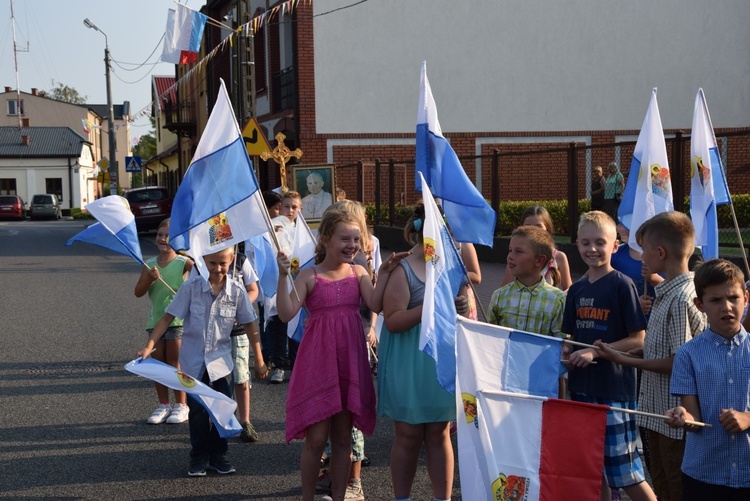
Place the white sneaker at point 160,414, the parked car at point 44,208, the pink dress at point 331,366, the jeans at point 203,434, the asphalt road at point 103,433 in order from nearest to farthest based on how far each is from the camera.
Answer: the pink dress at point 331,366 < the asphalt road at point 103,433 < the jeans at point 203,434 < the white sneaker at point 160,414 < the parked car at point 44,208

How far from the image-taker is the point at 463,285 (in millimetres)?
4977

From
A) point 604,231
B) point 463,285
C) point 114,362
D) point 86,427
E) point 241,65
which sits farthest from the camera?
point 241,65

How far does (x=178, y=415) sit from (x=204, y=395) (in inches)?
74.3

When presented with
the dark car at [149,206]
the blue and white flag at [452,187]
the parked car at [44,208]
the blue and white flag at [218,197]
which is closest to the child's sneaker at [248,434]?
the blue and white flag at [218,197]

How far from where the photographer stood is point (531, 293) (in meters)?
4.90

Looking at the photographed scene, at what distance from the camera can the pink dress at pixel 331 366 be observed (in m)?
4.95

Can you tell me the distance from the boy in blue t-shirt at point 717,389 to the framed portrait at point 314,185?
1133cm

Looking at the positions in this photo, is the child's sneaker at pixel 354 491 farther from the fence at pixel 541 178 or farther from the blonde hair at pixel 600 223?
the fence at pixel 541 178

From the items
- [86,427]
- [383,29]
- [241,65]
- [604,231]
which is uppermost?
[383,29]

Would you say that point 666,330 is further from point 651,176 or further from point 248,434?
point 248,434

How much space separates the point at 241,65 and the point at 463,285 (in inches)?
566

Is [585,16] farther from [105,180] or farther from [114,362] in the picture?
[105,180]

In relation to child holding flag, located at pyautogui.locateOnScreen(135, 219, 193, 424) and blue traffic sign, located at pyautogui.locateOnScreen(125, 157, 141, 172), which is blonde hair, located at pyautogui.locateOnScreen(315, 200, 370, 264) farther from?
blue traffic sign, located at pyautogui.locateOnScreen(125, 157, 141, 172)

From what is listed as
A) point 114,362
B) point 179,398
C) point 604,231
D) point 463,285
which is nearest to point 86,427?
point 179,398
